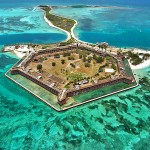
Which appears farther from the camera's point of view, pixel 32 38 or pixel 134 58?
pixel 32 38

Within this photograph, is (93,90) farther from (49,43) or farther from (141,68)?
(49,43)

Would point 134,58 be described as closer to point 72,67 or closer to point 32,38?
point 72,67

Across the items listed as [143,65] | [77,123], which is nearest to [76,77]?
[77,123]

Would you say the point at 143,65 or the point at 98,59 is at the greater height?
the point at 98,59

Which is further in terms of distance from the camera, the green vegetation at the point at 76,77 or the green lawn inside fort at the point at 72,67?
the green lawn inside fort at the point at 72,67

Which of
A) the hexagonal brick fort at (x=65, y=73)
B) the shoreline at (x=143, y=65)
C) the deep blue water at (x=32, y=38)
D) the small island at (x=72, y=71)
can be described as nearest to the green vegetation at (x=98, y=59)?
the small island at (x=72, y=71)

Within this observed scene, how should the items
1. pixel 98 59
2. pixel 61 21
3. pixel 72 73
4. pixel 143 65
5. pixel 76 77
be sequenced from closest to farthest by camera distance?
pixel 76 77, pixel 72 73, pixel 98 59, pixel 143 65, pixel 61 21

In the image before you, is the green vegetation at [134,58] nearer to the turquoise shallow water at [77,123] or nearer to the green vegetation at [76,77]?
the turquoise shallow water at [77,123]
